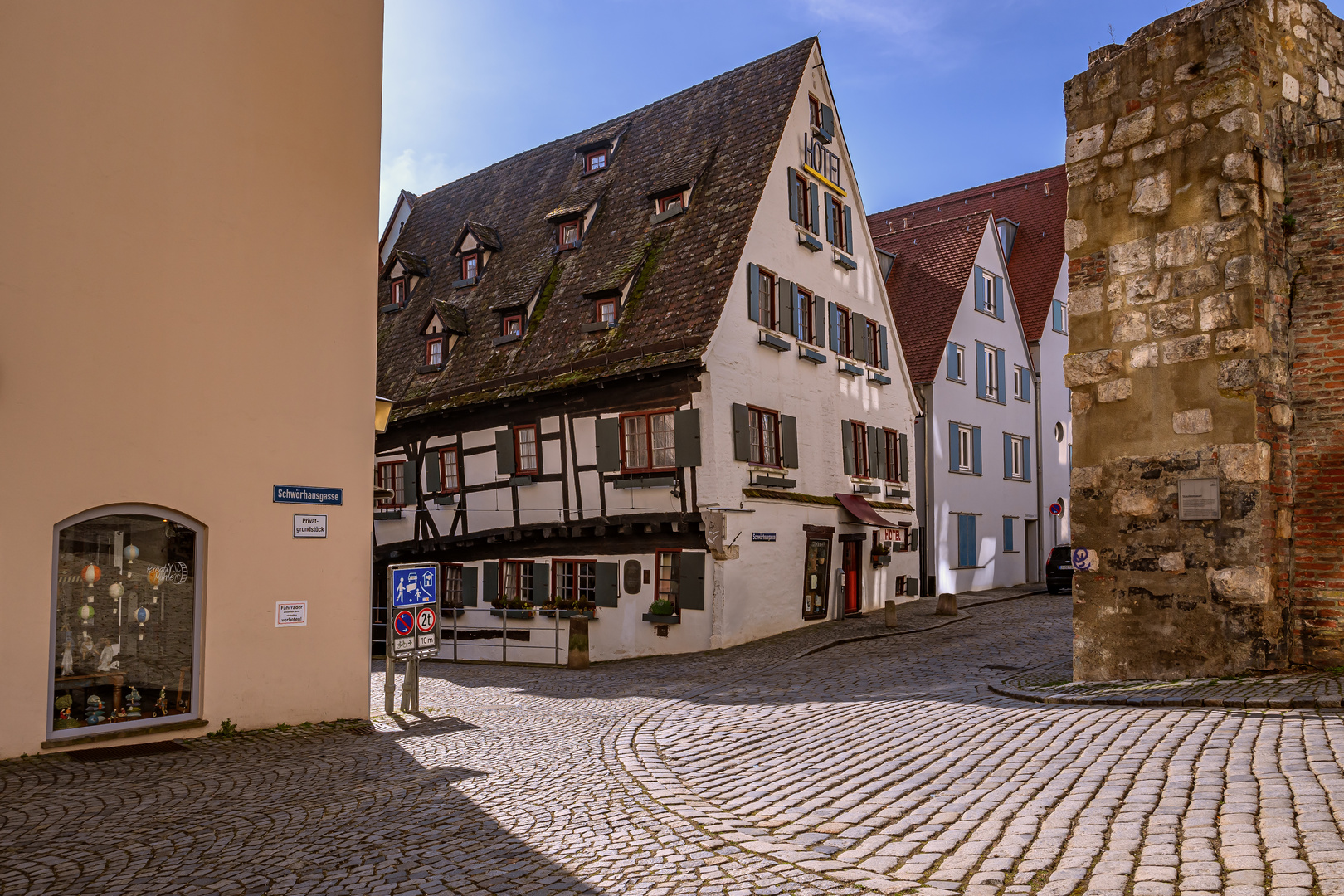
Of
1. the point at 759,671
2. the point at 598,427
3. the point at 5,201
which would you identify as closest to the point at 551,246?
the point at 598,427

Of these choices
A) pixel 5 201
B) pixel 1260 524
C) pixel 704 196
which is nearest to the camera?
pixel 5 201

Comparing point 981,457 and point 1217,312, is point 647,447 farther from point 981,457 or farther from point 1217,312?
point 981,457

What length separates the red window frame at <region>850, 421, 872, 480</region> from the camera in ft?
82.8

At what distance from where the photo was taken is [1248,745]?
665 cm

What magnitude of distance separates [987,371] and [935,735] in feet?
82.8

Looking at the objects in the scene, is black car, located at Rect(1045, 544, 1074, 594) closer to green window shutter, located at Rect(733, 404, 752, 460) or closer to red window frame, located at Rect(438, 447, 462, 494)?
green window shutter, located at Rect(733, 404, 752, 460)

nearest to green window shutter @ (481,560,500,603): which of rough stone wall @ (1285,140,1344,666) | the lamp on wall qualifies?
the lamp on wall

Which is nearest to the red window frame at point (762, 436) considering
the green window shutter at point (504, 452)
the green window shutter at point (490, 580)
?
the green window shutter at point (504, 452)

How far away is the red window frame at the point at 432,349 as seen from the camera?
85.2ft

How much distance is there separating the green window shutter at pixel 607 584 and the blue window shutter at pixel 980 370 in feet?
49.6

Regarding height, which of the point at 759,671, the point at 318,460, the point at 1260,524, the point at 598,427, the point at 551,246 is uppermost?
the point at 551,246

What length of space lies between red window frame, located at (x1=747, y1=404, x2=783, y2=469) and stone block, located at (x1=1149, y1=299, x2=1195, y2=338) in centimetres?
1060

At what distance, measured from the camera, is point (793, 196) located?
76.3 ft

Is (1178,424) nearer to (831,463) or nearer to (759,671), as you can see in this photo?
(759,671)
